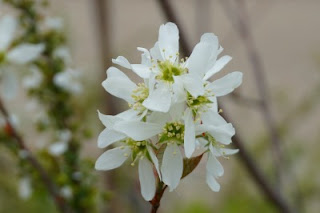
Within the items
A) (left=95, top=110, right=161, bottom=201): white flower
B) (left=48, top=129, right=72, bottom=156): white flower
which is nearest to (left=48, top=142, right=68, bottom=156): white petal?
(left=48, top=129, right=72, bottom=156): white flower

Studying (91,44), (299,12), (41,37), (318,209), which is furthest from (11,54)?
(299,12)

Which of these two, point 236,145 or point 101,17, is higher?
point 101,17

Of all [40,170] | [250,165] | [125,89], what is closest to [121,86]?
[125,89]

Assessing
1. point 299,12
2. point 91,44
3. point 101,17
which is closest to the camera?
point 101,17

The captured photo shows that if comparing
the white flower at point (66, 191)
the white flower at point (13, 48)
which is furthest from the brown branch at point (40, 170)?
the white flower at point (13, 48)

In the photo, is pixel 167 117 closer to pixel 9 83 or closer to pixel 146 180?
pixel 146 180

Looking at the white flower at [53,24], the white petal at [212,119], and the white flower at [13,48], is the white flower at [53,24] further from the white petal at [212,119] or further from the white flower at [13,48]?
the white petal at [212,119]

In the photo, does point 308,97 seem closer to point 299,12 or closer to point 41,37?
point 41,37
